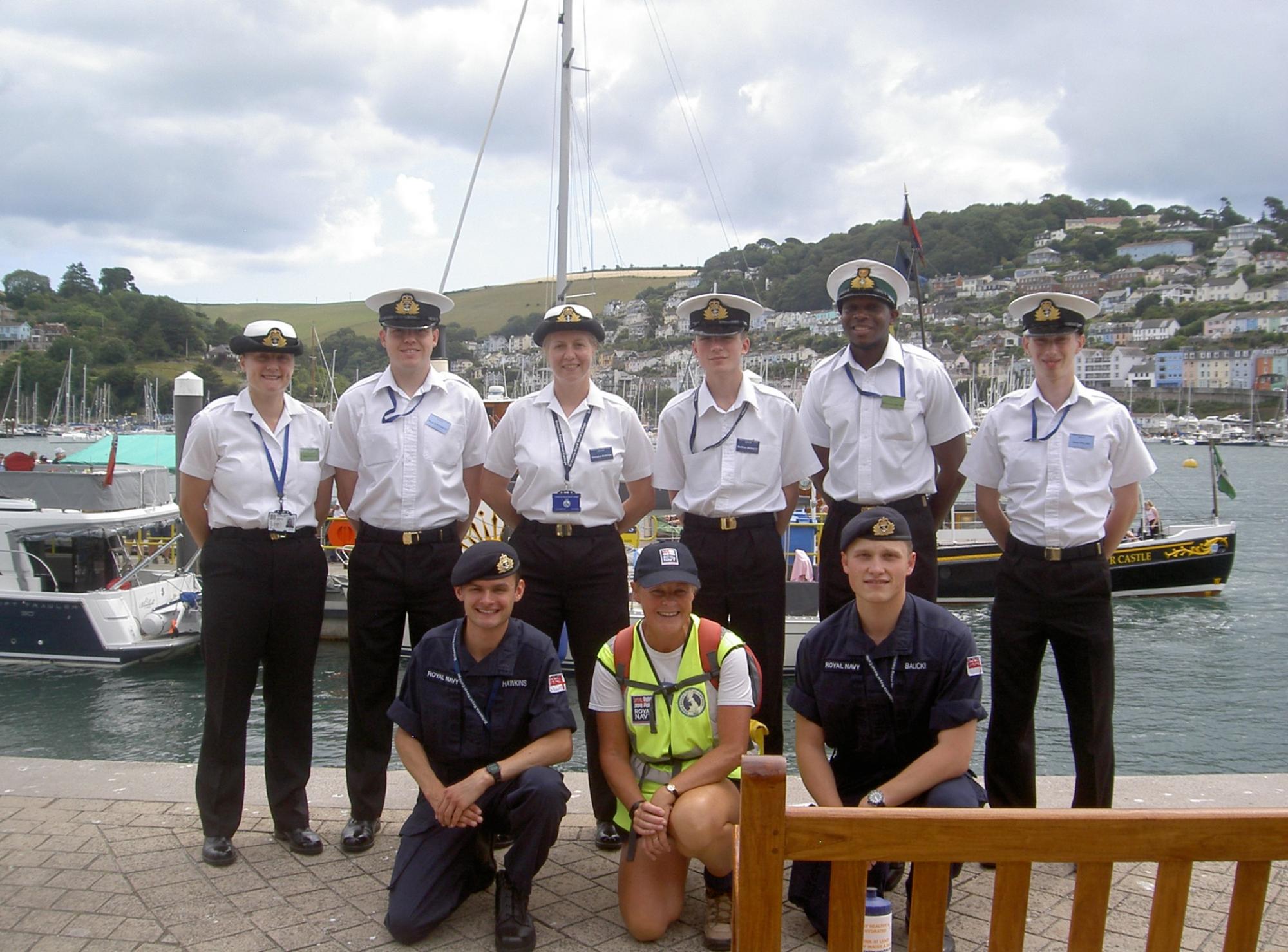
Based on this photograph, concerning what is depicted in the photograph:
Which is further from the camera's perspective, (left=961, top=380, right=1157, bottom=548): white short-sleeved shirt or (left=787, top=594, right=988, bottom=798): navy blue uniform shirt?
(left=961, top=380, right=1157, bottom=548): white short-sleeved shirt

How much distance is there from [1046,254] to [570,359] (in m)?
134

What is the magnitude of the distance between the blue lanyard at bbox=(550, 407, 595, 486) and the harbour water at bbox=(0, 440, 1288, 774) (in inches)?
259

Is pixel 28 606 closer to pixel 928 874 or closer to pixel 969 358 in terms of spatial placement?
pixel 928 874

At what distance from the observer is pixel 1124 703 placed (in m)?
15.1

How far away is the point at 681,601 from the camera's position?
11.4ft

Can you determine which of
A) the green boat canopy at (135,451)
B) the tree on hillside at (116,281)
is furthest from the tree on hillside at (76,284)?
the green boat canopy at (135,451)

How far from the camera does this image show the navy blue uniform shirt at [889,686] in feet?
10.8

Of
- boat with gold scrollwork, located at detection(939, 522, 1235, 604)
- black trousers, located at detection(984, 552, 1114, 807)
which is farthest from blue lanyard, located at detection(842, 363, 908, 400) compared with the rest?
boat with gold scrollwork, located at detection(939, 522, 1235, 604)

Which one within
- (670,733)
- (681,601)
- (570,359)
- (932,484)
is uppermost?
(570,359)

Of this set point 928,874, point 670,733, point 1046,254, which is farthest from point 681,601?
point 1046,254

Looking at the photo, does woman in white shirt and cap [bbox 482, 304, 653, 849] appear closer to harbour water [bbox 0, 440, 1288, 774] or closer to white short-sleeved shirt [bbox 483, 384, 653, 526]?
white short-sleeved shirt [bbox 483, 384, 653, 526]

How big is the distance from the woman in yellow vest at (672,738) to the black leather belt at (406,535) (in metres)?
0.94

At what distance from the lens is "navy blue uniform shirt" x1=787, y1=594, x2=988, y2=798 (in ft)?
10.8

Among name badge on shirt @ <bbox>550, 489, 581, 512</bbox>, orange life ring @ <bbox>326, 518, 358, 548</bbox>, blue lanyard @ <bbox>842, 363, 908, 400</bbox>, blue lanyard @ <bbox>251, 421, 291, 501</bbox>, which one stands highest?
blue lanyard @ <bbox>842, 363, 908, 400</bbox>
